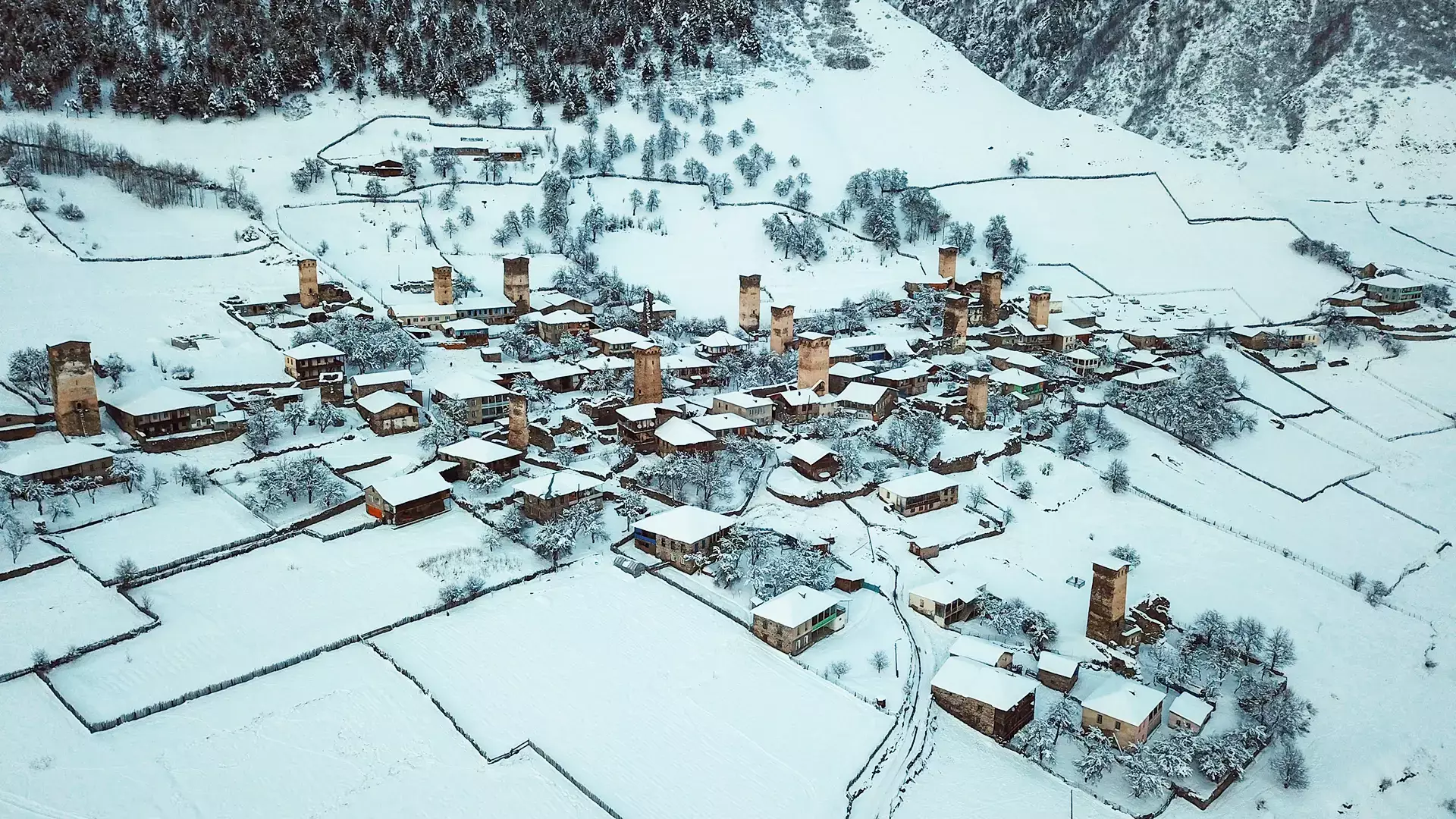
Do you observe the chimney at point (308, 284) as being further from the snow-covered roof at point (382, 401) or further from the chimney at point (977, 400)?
the chimney at point (977, 400)

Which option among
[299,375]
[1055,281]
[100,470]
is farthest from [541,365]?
[1055,281]

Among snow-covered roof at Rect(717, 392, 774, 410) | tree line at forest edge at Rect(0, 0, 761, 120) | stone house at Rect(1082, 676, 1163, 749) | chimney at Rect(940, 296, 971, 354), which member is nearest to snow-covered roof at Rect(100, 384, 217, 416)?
snow-covered roof at Rect(717, 392, 774, 410)

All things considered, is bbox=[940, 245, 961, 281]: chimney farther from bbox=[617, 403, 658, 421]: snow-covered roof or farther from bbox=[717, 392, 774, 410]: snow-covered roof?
bbox=[617, 403, 658, 421]: snow-covered roof

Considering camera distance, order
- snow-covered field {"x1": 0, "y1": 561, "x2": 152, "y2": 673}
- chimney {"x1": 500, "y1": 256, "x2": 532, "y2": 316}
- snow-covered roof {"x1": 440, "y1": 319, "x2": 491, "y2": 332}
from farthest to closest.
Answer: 1. chimney {"x1": 500, "y1": 256, "x2": 532, "y2": 316}
2. snow-covered roof {"x1": 440, "y1": 319, "x2": 491, "y2": 332}
3. snow-covered field {"x1": 0, "y1": 561, "x2": 152, "y2": 673}

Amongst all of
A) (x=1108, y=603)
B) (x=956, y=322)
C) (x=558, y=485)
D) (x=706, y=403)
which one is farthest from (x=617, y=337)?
(x=1108, y=603)

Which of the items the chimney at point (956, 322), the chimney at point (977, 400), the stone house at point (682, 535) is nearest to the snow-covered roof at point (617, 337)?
the chimney at point (956, 322)
